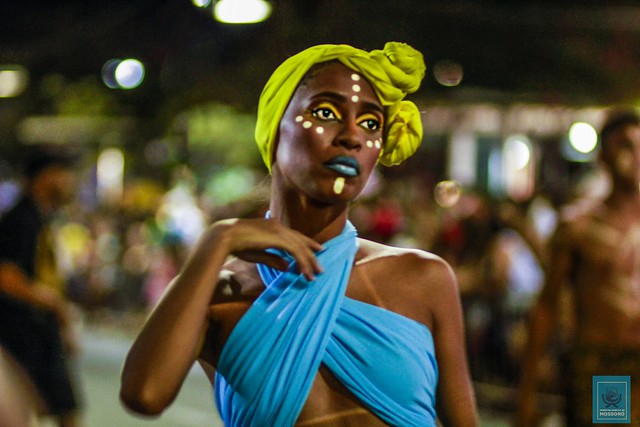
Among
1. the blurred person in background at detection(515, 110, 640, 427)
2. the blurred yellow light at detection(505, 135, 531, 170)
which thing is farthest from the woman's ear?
the blurred yellow light at detection(505, 135, 531, 170)

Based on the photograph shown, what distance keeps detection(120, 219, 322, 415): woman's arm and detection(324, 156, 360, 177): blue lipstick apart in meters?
0.19

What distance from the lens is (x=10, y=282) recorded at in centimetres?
663

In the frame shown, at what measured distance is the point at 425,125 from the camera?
277 inches

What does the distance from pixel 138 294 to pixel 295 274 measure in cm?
1689

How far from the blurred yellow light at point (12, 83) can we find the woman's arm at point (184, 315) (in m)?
21.1

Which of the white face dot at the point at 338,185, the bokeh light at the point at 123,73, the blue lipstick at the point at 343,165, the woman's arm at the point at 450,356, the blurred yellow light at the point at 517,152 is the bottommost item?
the blurred yellow light at the point at 517,152

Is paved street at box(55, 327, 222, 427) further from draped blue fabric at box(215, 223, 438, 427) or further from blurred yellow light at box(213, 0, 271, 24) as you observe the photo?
draped blue fabric at box(215, 223, 438, 427)

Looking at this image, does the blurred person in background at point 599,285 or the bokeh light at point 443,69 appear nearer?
the blurred person in background at point 599,285

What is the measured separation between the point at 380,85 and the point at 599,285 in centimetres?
295

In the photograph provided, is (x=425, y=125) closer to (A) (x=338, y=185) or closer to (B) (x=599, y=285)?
(B) (x=599, y=285)

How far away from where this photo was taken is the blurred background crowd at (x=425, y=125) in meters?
9.88

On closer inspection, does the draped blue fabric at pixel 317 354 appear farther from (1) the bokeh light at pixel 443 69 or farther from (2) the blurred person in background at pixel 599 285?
(1) the bokeh light at pixel 443 69

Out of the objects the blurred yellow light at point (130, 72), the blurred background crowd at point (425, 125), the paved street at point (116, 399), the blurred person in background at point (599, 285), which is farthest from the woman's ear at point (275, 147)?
the blurred yellow light at point (130, 72)

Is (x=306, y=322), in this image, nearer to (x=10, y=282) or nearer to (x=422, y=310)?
(x=422, y=310)
